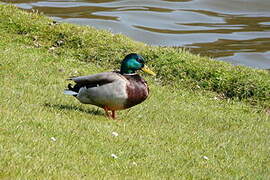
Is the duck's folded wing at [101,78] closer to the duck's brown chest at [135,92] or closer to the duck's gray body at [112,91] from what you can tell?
the duck's gray body at [112,91]

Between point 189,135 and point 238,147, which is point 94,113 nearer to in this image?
point 189,135

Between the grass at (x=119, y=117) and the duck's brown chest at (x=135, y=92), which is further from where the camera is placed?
the duck's brown chest at (x=135, y=92)

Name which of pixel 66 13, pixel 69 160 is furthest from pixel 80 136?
pixel 66 13

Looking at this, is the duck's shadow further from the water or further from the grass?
the water

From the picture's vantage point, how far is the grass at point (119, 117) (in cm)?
A: 723

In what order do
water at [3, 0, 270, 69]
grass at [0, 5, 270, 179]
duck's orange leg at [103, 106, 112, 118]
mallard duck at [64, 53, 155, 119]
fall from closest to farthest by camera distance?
grass at [0, 5, 270, 179], mallard duck at [64, 53, 155, 119], duck's orange leg at [103, 106, 112, 118], water at [3, 0, 270, 69]

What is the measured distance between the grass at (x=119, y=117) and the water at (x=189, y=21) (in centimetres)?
660

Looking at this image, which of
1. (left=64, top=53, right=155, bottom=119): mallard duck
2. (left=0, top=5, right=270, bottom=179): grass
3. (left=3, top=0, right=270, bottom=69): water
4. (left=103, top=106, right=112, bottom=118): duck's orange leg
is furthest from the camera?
(left=3, top=0, right=270, bottom=69): water

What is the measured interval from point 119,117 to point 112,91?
0.80 m

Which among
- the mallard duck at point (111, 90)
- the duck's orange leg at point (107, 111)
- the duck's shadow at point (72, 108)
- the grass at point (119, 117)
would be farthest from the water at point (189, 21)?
the mallard duck at point (111, 90)

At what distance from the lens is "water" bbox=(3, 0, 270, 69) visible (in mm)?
23125

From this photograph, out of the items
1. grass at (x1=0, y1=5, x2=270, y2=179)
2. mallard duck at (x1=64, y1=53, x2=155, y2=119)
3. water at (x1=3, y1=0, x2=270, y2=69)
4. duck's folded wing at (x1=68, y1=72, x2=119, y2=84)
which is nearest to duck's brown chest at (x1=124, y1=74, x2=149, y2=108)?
mallard duck at (x1=64, y1=53, x2=155, y2=119)

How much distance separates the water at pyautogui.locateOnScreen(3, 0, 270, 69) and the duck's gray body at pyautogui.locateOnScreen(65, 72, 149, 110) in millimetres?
11894

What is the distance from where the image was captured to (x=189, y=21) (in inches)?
1064
